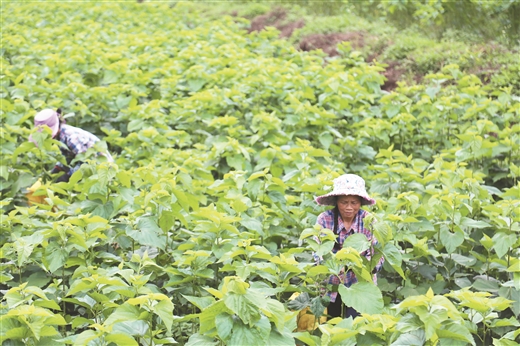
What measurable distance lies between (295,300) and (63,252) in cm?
137

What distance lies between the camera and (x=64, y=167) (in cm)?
612

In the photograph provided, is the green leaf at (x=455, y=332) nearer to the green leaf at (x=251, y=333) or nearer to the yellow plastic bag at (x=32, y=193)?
the green leaf at (x=251, y=333)

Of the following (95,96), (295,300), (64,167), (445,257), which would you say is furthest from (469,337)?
(95,96)

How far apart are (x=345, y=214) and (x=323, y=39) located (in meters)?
8.63

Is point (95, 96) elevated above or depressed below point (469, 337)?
below

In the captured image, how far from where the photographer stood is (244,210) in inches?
181

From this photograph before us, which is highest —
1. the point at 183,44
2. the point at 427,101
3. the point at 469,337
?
Answer: the point at 469,337

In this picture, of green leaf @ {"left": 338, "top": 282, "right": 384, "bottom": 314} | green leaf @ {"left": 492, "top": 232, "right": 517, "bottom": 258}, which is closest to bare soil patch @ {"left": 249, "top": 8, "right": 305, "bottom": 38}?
green leaf @ {"left": 492, "top": 232, "right": 517, "bottom": 258}

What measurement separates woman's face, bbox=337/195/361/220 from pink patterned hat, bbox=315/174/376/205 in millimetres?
48

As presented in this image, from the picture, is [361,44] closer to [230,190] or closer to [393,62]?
[393,62]

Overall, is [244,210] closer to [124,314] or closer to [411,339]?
[124,314]

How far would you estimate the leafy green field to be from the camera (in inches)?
121

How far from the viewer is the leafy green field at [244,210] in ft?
10.1

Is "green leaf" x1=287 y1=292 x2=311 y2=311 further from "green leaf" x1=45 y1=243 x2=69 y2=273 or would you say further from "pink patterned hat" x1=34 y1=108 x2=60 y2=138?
"pink patterned hat" x1=34 y1=108 x2=60 y2=138
